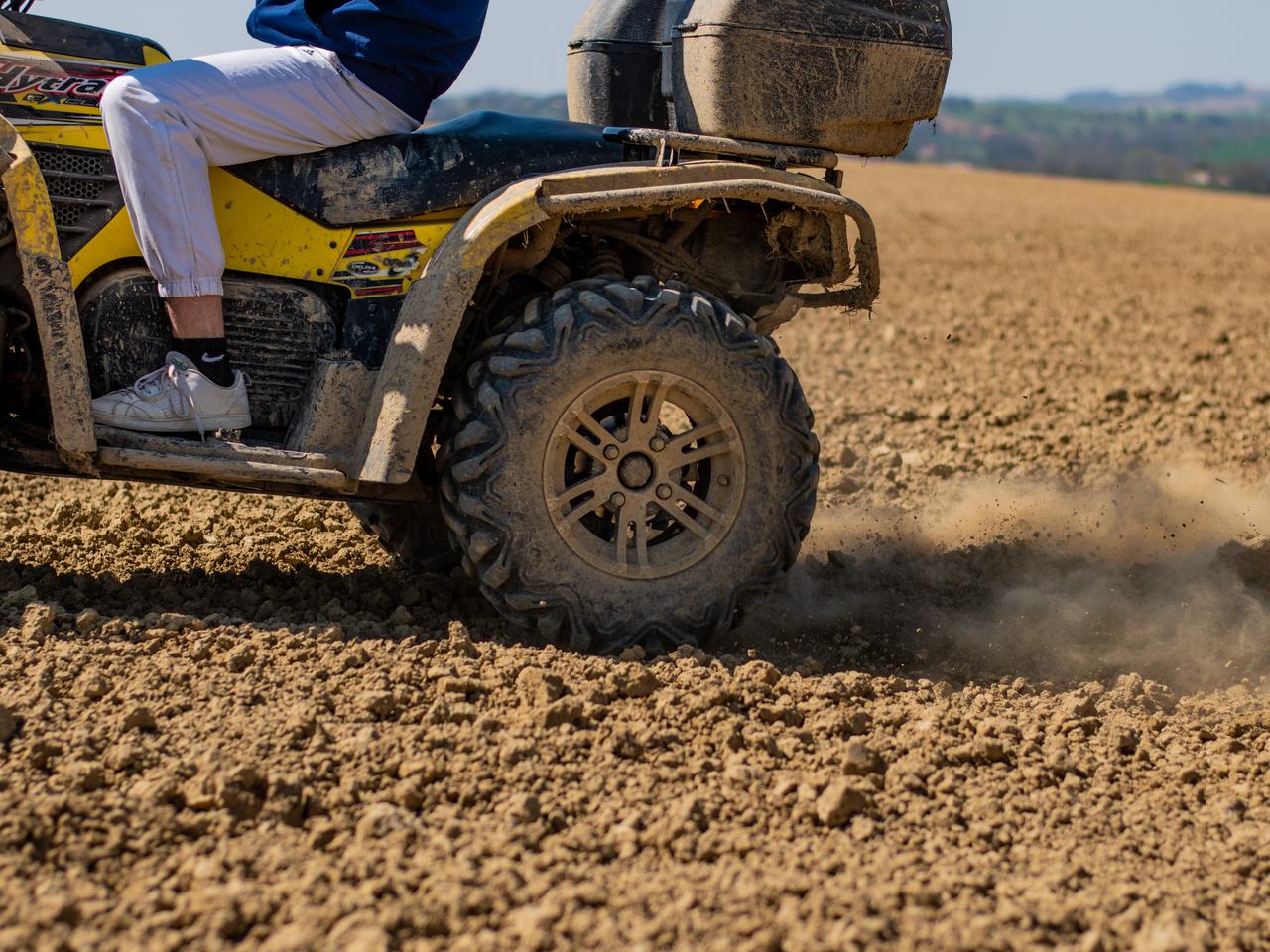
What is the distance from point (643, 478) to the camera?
4.23 metres

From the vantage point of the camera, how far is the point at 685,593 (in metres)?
4.31

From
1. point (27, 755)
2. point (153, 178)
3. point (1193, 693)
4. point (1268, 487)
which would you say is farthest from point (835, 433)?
point (27, 755)

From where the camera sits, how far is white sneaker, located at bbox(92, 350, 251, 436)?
398 centimetres

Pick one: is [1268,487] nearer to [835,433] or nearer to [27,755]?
[835,433]

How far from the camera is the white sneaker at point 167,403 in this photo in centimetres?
398

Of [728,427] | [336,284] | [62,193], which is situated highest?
[62,193]

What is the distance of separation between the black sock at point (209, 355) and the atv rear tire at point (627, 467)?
63 cm

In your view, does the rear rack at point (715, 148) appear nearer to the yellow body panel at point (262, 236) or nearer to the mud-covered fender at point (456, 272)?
the mud-covered fender at point (456, 272)

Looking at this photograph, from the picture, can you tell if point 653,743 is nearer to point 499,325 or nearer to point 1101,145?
point 499,325

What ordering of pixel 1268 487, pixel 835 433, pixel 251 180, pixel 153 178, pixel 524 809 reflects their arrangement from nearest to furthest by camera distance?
1. pixel 524 809
2. pixel 153 178
3. pixel 251 180
4. pixel 1268 487
5. pixel 835 433

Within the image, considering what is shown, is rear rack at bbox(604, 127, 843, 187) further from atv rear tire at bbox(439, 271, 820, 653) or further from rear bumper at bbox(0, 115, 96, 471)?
rear bumper at bbox(0, 115, 96, 471)

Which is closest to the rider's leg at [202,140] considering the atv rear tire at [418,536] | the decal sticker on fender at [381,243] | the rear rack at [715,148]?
the decal sticker on fender at [381,243]

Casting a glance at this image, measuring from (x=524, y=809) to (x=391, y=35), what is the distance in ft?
6.94

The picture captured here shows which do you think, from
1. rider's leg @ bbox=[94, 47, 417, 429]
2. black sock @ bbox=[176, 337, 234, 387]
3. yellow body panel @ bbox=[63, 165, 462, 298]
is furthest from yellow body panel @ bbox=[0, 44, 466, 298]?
black sock @ bbox=[176, 337, 234, 387]
